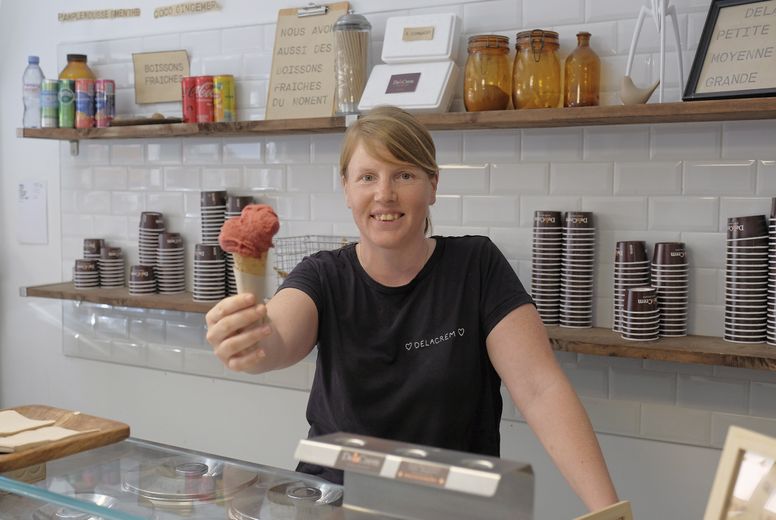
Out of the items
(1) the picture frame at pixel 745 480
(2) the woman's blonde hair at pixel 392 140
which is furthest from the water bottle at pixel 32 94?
(1) the picture frame at pixel 745 480

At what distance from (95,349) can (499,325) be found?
7.91 ft

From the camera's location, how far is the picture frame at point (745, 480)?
0.93 meters

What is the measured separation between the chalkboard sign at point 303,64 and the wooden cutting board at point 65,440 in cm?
155

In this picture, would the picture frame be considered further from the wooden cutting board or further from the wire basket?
the wire basket

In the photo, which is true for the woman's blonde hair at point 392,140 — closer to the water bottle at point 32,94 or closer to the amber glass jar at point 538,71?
the amber glass jar at point 538,71

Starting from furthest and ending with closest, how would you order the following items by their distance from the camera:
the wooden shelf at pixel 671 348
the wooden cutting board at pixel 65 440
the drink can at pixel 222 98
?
the drink can at pixel 222 98, the wooden shelf at pixel 671 348, the wooden cutting board at pixel 65 440

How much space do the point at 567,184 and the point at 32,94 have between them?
224cm

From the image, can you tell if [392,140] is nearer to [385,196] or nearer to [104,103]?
[385,196]

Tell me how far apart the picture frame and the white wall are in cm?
Answer: 166

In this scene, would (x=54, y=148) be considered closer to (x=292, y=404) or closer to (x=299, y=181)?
(x=299, y=181)

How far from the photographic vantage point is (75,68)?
354 cm

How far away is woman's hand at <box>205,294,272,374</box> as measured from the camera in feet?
4.29

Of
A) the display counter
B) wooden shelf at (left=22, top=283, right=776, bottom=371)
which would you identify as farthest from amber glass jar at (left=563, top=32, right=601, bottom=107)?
the display counter

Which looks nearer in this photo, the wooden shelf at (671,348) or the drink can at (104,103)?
the wooden shelf at (671,348)
